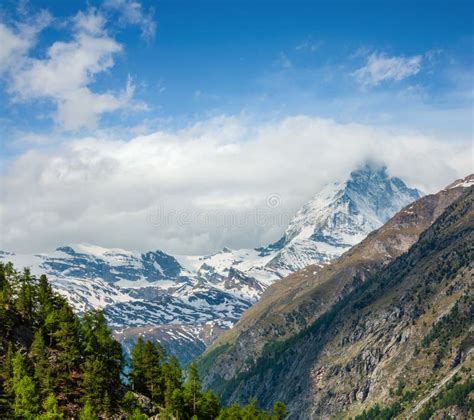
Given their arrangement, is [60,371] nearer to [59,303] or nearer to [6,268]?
[59,303]

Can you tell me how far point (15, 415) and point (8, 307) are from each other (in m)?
45.8

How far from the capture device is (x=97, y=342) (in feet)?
515

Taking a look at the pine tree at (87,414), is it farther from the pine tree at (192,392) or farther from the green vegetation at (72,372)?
the pine tree at (192,392)

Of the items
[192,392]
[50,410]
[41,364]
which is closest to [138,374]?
[192,392]

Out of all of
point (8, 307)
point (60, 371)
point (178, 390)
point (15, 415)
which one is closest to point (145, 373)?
point (178, 390)

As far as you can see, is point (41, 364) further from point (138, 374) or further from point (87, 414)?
point (138, 374)

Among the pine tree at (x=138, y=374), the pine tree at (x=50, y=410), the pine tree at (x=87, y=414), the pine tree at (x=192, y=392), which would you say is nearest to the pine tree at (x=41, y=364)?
the pine tree at (x=50, y=410)

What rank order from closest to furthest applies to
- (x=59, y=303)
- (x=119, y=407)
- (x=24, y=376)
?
1. (x=24, y=376)
2. (x=119, y=407)
3. (x=59, y=303)

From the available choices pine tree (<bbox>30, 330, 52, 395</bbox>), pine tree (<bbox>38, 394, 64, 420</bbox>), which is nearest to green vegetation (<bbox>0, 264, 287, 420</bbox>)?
pine tree (<bbox>38, 394, 64, 420</bbox>)

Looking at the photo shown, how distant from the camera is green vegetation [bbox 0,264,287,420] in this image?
129m

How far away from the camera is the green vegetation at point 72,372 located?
129 m

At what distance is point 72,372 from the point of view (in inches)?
5842

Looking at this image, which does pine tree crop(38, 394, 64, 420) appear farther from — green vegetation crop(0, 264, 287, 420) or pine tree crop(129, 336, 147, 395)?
pine tree crop(129, 336, 147, 395)

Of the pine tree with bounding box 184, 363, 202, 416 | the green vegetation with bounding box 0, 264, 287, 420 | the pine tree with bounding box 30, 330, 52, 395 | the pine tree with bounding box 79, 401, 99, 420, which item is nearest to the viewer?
the pine tree with bounding box 79, 401, 99, 420
